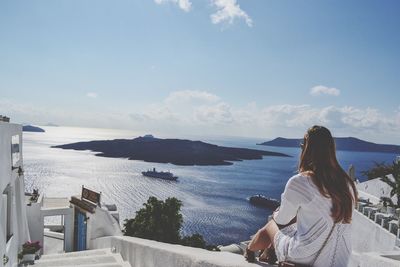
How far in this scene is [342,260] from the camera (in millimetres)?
2023

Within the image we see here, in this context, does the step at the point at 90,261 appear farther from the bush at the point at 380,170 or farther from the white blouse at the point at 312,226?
the bush at the point at 380,170

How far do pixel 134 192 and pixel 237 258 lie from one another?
245 ft

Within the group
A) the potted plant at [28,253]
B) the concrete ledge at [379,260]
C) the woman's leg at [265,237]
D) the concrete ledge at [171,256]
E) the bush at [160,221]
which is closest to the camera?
the woman's leg at [265,237]

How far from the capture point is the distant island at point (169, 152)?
140500 mm

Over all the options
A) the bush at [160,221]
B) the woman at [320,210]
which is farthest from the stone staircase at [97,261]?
the bush at [160,221]

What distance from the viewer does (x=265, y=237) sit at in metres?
2.34

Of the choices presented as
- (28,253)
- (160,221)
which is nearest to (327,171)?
(28,253)

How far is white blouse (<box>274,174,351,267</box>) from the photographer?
1.97m

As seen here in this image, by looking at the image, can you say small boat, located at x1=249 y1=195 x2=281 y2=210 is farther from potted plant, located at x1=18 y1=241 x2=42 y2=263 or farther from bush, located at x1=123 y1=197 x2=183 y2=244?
potted plant, located at x1=18 y1=241 x2=42 y2=263

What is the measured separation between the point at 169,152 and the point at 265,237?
148 m

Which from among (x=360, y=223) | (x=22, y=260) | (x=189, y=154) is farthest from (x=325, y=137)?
(x=189, y=154)

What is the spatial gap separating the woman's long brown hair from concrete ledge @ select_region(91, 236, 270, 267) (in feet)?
2.36

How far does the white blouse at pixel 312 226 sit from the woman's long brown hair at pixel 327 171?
4 centimetres

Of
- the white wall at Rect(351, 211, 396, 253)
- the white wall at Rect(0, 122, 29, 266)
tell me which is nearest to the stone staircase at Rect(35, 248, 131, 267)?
the white wall at Rect(0, 122, 29, 266)
